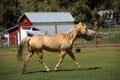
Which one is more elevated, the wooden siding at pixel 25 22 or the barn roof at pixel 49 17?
the barn roof at pixel 49 17

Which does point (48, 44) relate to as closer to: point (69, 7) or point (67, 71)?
point (67, 71)

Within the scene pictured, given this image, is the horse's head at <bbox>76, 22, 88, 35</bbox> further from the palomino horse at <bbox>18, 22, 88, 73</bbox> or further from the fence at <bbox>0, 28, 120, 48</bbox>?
the fence at <bbox>0, 28, 120, 48</bbox>

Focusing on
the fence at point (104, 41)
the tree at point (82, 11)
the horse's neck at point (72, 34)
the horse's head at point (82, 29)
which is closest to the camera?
the horse's neck at point (72, 34)

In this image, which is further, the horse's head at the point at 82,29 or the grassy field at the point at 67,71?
the horse's head at the point at 82,29

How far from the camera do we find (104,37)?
39719 mm

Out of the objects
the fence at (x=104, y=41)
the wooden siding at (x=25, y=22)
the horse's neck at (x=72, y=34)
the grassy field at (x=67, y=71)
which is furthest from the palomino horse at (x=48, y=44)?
the wooden siding at (x=25, y=22)

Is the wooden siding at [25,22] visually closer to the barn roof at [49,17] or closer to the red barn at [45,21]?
the red barn at [45,21]

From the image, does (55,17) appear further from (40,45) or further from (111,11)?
(40,45)

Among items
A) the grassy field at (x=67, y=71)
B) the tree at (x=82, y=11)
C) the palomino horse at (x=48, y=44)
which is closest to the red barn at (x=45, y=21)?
the tree at (x=82, y=11)

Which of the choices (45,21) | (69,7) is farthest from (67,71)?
(69,7)

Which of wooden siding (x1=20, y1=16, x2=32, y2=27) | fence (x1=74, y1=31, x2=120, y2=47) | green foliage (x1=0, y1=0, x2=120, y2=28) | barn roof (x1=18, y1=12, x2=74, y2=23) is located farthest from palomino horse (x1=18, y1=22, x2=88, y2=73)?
green foliage (x1=0, y1=0, x2=120, y2=28)

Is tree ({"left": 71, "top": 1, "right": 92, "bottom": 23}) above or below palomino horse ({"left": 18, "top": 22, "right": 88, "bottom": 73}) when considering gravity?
below

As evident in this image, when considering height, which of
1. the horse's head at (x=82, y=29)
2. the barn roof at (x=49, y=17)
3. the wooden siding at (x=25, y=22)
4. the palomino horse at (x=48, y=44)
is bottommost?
the wooden siding at (x=25, y=22)

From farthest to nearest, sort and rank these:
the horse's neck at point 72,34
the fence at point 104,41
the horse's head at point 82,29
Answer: the fence at point 104,41
the horse's head at point 82,29
the horse's neck at point 72,34
